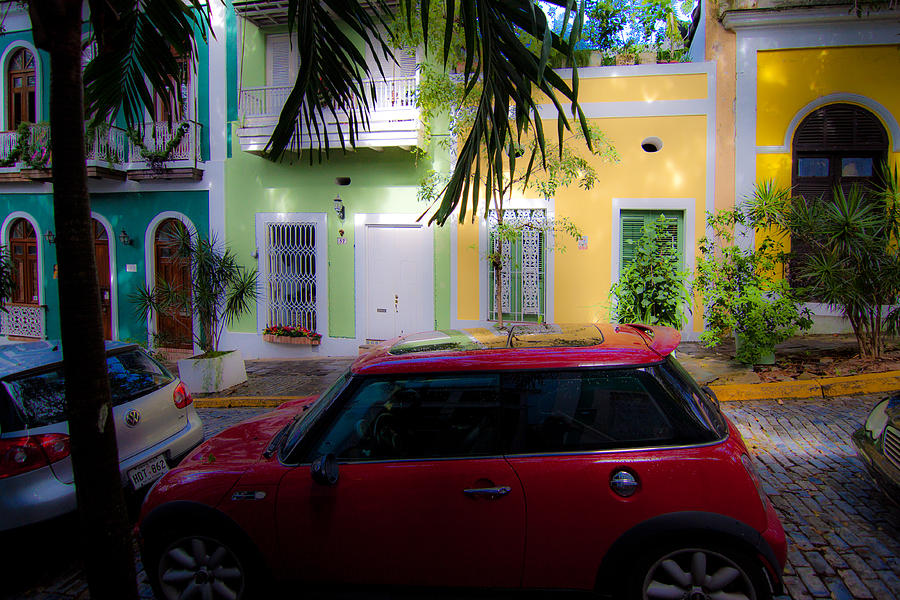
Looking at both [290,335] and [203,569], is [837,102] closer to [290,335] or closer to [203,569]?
[290,335]

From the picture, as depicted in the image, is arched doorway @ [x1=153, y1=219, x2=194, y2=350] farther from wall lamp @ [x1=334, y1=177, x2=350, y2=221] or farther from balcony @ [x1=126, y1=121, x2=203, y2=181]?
wall lamp @ [x1=334, y1=177, x2=350, y2=221]

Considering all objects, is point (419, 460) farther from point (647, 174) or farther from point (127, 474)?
point (647, 174)

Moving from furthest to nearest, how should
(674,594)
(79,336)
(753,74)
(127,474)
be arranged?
1. (753,74)
2. (127,474)
3. (674,594)
4. (79,336)

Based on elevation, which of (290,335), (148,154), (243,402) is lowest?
(243,402)

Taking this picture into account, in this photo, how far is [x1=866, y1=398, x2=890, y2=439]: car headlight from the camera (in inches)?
150

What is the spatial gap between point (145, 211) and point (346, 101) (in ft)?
37.1

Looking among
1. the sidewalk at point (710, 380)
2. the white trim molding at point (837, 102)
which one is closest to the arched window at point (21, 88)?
the sidewalk at point (710, 380)

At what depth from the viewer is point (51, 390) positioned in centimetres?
400

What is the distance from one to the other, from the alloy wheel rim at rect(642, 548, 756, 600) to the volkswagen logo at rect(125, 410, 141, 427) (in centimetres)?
367

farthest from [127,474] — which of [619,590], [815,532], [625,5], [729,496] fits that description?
[625,5]

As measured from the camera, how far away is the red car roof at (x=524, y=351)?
285cm

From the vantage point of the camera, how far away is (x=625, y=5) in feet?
40.0

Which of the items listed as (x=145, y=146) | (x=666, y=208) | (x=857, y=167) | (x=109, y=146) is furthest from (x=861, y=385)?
(x=109, y=146)

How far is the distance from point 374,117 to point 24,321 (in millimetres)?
10941
